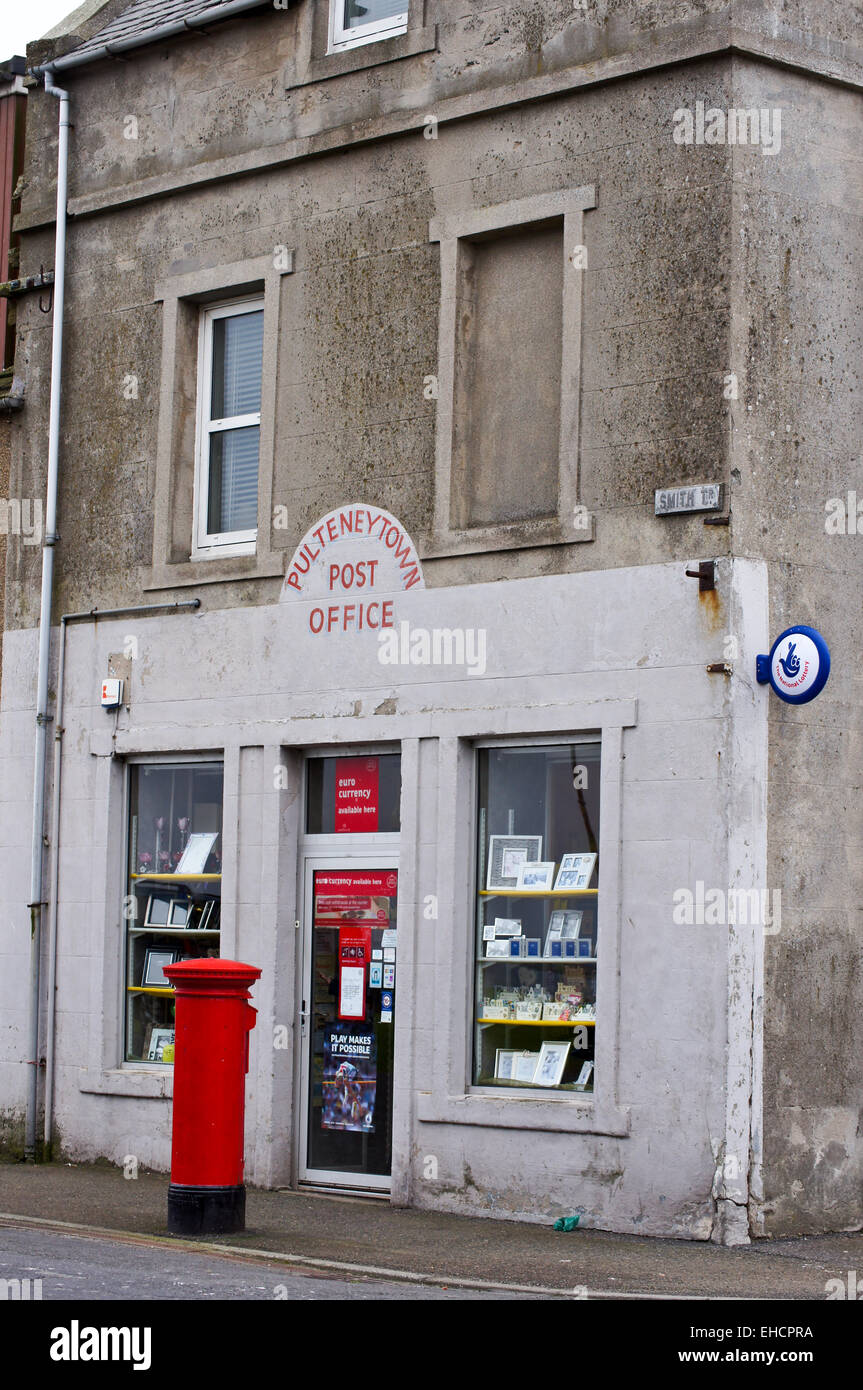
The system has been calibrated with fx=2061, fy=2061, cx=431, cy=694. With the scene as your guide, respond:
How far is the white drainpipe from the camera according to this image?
1527 cm

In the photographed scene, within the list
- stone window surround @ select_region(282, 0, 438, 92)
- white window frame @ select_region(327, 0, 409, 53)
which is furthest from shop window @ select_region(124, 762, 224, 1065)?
white window frame @ select_region(327, 0, 409, 53)

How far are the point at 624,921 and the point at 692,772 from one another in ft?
3.27

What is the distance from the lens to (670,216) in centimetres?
1235

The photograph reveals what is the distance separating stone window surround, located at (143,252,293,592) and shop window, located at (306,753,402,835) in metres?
1.42

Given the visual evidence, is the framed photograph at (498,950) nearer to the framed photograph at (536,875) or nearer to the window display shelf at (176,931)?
the framed photograph at (536,875)

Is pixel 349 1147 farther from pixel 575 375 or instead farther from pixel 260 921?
pixel 575 375

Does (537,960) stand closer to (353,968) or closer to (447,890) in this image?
(447,890)

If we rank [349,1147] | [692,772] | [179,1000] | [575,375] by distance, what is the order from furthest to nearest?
1. [349,1147]
2. [575,375]
3. [692,772]
4. [179,1000]

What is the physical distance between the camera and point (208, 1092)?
11.1 metres

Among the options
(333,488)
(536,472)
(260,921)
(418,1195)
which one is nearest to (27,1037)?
(260,921)

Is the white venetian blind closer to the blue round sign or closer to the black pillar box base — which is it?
the blue round sign

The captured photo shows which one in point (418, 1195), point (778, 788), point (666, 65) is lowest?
point (418, 1195)

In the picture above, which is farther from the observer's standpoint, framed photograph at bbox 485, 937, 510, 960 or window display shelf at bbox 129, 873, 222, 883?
window display shelf at bbox 129, 873, 222, 883

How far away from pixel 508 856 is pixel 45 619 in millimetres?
4522
